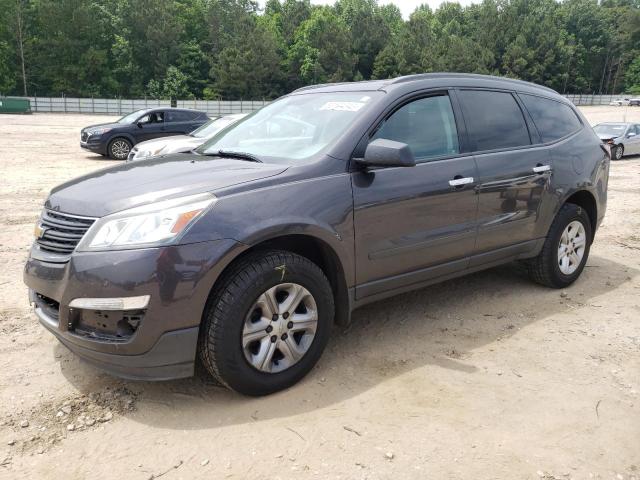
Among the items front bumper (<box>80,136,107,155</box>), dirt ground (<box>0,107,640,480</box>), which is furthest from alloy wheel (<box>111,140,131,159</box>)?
dirt ground (<box>0,107,640,480</box>)

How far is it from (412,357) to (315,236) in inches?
44.2

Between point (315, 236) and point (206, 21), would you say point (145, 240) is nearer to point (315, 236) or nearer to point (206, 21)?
point (315, 236)

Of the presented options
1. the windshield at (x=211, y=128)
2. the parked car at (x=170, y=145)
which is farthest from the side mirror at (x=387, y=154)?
the windshield at (x=211, y=128)

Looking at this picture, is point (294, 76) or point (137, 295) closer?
point (137, 295)

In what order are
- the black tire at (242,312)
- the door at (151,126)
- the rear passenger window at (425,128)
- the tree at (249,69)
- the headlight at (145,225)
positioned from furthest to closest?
1. the tree at (249,69)
2. the door at (151,126)
3. the rear passenger window at (425,128)
4. the black tire at (242,312)
5. the headlight at (145,225)

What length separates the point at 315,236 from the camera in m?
3.12

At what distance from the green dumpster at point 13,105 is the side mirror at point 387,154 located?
45362 mm

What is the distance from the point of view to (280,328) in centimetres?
305

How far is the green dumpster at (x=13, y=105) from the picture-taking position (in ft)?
134

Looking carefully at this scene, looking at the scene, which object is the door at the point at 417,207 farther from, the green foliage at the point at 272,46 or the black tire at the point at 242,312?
the green foliage at the point at 272,46

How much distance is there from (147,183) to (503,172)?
2.58 m

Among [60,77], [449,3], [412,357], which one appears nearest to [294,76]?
[60,77]

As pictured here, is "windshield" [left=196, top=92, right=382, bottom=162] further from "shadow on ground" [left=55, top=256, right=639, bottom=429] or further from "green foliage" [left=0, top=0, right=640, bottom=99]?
"green foliage" [left=0, top=0, right=640, bottom=99]

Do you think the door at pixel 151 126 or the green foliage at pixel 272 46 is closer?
the door at pixel 151 126
